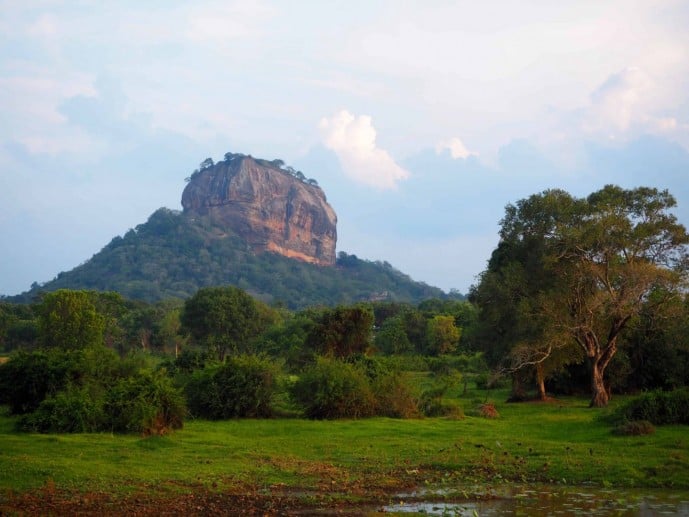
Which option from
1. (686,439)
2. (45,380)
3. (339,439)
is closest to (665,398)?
(686,439)

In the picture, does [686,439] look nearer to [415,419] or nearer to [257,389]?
[415,419]

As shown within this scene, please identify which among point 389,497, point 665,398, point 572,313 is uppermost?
point 572,313

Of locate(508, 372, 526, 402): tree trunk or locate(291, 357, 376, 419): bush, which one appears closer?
locate(291, 357, 376, 419): bush

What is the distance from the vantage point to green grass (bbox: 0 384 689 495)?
14828 millimetres

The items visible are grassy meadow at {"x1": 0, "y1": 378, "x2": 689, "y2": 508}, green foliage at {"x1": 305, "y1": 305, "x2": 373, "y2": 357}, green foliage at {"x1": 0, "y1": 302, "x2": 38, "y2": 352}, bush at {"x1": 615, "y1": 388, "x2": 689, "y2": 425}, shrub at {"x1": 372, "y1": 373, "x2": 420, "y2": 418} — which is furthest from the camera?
green foliage at {"x1": 0, "y1": 302, "x2": 38, "y2": 352}

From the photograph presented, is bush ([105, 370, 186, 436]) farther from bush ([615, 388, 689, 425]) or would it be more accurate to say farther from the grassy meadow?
bush ([615, 388, 689, 425])

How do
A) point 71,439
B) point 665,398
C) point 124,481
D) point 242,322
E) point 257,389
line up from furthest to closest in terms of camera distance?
1. point 242,322
2. point 257,389
3. point 665,398
4. point 71,439
5. point 124,481

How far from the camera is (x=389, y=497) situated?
14.1 m

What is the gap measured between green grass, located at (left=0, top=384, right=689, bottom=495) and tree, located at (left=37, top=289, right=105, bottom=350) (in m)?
29.3

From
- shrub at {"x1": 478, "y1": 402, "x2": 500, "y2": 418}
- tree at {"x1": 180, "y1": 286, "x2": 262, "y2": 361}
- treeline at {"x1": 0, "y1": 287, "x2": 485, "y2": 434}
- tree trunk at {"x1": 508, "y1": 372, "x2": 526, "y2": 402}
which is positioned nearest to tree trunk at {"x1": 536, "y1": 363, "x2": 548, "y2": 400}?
tree trunk at {"x1": 508, "y1": 372, "x2": 526, "y2": 402}

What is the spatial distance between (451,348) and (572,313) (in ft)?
130

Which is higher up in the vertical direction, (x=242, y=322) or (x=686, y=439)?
(x=242, y=322)

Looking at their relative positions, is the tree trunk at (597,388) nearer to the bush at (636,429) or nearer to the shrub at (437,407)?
the shrub at (437,407)

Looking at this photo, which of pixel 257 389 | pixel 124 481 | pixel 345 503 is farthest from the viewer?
pixel 257 389
